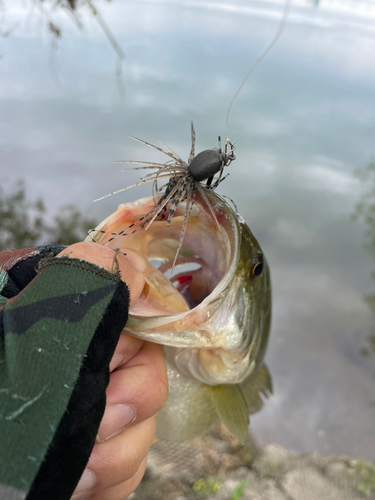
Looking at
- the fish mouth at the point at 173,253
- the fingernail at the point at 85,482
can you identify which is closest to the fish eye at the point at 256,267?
the fish mouth at the point at 173,253

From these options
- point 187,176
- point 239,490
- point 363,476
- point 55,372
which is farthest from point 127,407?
point 363,476

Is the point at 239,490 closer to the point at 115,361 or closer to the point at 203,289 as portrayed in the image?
the point at 203,289

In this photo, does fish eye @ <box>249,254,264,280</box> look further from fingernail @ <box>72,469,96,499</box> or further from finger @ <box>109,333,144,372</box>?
fingernail @ <box>72,469,96,499</box>

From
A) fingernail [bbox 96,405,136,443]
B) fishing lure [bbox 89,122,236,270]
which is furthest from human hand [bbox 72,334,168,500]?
fishing lure [bbox 89,122,236,270]

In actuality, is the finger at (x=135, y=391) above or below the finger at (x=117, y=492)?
above

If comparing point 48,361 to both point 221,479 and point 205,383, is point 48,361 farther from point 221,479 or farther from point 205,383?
point 221,479

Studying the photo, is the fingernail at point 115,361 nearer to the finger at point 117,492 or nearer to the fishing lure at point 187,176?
the fishing lure at point 187,176
